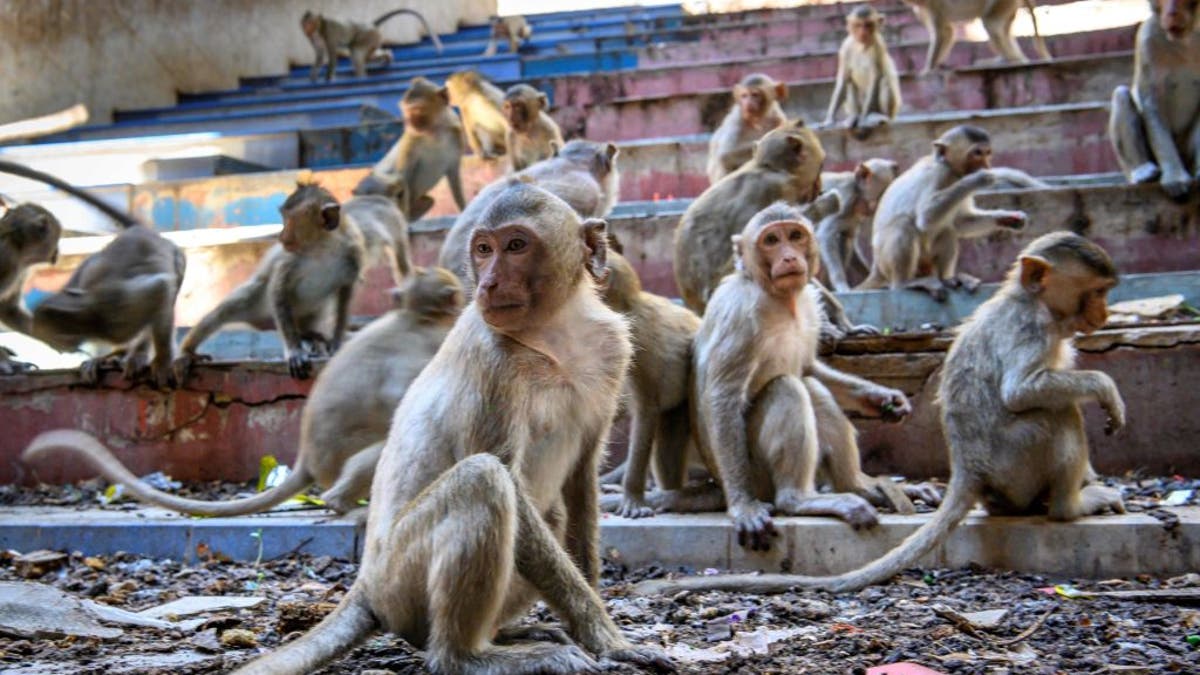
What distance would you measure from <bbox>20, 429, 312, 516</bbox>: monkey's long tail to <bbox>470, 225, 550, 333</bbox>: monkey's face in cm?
281

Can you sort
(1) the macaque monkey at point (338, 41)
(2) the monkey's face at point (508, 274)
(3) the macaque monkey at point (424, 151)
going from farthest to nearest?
(1) the macaque monkey at point (338, 41) < (3) the macaque monkey at point (424, 151) < (2) the monkey's face at point (508, 274)

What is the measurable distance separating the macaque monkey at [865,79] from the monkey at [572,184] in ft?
10.6

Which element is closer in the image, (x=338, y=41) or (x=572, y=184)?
(x=572, y=184)

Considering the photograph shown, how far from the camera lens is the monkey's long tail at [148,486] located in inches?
222

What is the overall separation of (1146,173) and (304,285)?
6.30m

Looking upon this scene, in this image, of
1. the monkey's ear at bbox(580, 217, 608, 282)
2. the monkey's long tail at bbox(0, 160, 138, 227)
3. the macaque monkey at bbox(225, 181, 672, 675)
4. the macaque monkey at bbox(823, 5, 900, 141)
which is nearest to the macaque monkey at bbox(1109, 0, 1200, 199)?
the macaque monkey at bbox(823, 5, 900, 141)

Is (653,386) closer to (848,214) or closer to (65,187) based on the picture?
(848,214)

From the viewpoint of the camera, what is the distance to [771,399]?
6066 mm

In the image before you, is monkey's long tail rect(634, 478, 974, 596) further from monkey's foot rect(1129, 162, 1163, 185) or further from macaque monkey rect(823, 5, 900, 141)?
macaque monkey rect(823, 5, 900, 141)

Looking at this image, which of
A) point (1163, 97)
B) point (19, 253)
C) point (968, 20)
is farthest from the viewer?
point (968, 20)


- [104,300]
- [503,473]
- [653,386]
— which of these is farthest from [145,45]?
[503,473]

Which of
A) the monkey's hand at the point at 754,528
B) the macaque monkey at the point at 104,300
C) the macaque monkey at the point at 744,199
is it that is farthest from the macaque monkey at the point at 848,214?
the macaque monkey at the point at 104,300

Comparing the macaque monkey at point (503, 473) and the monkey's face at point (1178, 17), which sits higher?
the monkey's face at point (1178, 17)

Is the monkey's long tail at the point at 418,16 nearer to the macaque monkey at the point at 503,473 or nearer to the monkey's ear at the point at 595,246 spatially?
the monkey's ear at the point at 595,246
